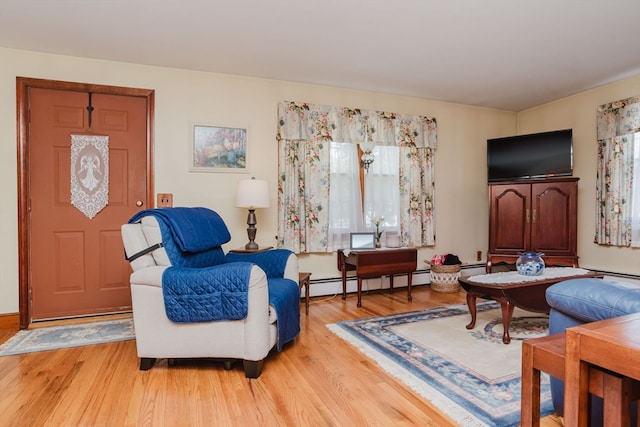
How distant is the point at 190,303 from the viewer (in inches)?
81.2

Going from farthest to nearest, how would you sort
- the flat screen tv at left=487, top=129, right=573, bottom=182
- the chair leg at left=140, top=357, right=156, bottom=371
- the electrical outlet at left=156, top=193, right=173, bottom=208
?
the flat screen tv at left=487, top=129, right=573, bottom=182 < the electrical outlet at left=156, top=193, right=173, bottom=208 < the chair leg at left=140, top=357, right=156, bottom=371

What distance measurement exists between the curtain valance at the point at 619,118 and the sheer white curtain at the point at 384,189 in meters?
2.25

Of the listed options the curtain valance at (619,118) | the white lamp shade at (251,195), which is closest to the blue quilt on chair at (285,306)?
the white lamp shade at (251,195)

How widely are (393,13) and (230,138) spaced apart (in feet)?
6.41

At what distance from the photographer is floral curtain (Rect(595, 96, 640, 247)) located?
3777mm

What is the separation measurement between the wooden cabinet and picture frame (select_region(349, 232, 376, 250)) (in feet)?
4.91

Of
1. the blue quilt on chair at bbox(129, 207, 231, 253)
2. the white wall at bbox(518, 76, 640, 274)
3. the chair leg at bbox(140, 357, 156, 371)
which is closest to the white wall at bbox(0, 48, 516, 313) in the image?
the blue quilt on chair at bbox(129, 207, 231, 253)

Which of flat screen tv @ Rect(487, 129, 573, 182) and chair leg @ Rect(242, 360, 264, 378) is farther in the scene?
flat screen tv @ Rect(487, 129, 573, 182)

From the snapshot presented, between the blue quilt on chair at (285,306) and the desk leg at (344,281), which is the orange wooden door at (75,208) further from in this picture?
the desk leg at (344,281)

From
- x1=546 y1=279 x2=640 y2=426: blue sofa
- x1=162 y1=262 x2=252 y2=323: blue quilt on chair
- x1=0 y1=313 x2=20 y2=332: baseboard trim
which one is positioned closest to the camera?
x1=546 y1=279 x2=640 y2=426: blue sofa

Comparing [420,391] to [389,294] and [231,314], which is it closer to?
[231,314]

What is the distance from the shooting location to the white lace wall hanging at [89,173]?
3.26 metres

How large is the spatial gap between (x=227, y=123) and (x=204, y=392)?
2597 millimetres

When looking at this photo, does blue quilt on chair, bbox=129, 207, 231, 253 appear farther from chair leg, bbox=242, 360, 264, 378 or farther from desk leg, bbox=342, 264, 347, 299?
desk leg, bbox=342, 264, 347, 299
